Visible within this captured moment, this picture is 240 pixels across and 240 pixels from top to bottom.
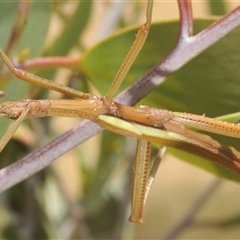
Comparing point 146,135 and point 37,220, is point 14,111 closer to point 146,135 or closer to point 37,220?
point 146,135

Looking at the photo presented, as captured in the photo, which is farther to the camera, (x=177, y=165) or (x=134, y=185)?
(x=177, y=165)

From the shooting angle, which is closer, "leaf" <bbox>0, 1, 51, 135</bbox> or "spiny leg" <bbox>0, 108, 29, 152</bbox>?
"spiny leg" <bbox>0, 108, 29, 152</bbox>

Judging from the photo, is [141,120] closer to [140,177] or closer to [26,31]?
[140,177]

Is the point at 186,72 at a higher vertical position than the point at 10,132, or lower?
higher

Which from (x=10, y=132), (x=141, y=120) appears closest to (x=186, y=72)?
(x=141, y=120)

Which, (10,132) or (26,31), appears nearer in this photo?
(10,132)

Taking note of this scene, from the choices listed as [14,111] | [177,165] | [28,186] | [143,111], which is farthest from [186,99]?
[177,165]

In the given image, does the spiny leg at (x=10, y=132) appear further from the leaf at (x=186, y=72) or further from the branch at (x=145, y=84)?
the leaf at (x=186, y=72)

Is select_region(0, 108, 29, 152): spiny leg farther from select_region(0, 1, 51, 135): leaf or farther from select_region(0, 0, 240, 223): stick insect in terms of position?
select_region(0, 1, 51, 135): leaf

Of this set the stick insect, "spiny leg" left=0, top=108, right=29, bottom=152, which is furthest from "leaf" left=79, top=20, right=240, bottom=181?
"spiny leg" left=0, top=108, right=29, bottom=152

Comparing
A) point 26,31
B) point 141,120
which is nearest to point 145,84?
point 141,120

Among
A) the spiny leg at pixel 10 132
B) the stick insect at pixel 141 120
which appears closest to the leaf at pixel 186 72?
the stick insect at pixel 141 120
